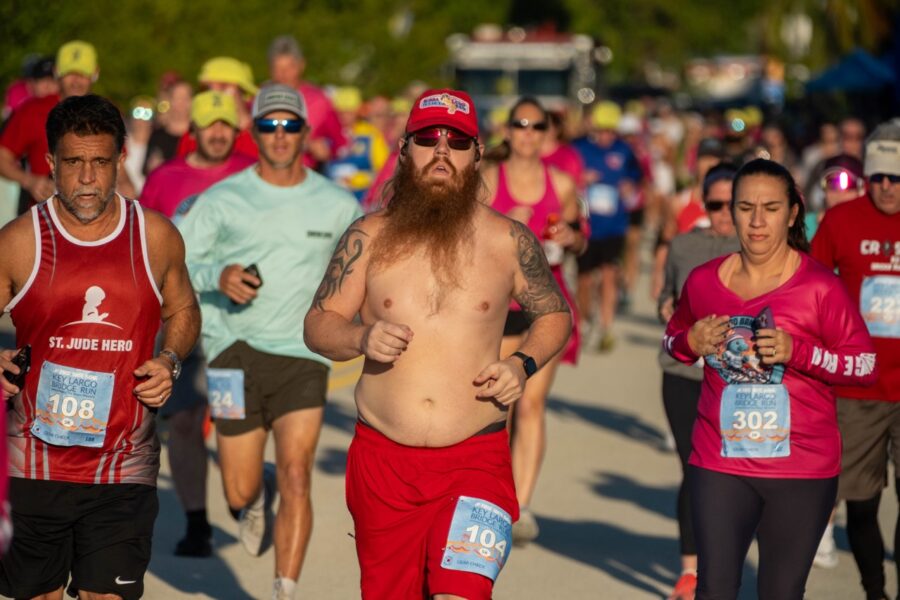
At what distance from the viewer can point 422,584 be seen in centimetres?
560

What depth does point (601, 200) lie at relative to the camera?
17.3 metres

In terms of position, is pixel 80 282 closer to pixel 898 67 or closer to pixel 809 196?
pixel 809 196

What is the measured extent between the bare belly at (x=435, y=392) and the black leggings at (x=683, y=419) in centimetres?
264

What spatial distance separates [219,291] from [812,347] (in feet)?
9.71

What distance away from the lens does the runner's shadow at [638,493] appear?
34.4 feet

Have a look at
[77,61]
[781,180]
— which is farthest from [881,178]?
[77,61]

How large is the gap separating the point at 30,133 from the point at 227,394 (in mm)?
3188

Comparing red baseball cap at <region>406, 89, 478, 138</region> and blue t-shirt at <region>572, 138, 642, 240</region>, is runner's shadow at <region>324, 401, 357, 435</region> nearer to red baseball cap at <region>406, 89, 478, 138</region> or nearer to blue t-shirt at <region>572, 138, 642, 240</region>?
blue t-shirt at <region>572, 138, 642, 240</region>

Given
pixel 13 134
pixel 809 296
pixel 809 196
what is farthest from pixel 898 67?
pixel 809 296

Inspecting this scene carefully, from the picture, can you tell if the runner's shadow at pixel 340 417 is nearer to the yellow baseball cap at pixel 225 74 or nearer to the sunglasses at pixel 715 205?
the yellow baseball cap at pixel 225 74

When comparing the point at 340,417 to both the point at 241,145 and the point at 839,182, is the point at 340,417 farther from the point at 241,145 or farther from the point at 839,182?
the point at 839,182

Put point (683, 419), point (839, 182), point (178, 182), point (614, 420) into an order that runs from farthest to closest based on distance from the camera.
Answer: point (614, 420), point (178, 182), point (839, 182), point (683, 419)

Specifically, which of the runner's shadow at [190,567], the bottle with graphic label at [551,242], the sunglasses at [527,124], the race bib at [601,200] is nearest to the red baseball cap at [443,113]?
the runner's shadow at [190,567]

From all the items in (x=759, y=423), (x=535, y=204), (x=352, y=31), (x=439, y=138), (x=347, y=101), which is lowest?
(x=759, y=423)
